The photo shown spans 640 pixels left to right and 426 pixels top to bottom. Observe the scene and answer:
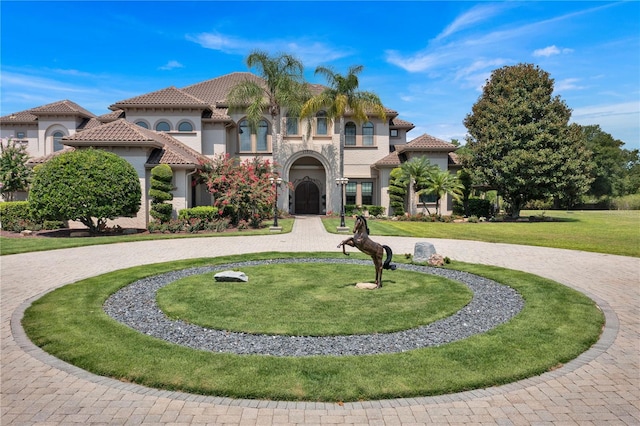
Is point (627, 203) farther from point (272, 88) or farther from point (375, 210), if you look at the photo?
point (272, 88)

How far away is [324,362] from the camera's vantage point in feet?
17.4

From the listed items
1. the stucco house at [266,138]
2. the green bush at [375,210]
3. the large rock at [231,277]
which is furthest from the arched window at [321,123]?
the large rock at [231,277]

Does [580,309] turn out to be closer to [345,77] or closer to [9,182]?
[345,77]

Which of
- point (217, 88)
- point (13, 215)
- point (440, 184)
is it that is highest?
point (217, 88)

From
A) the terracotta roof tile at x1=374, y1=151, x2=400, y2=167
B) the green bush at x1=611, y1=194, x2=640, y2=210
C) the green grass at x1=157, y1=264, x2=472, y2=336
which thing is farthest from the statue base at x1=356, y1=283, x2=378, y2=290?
the green bush at x1=611, y1=194, x2=640, y2=210

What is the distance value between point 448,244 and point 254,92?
17.8m

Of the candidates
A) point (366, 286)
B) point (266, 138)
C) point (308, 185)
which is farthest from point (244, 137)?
point (366, 286)

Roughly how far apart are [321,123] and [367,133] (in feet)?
13.6

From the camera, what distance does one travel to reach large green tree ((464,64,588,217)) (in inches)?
1201

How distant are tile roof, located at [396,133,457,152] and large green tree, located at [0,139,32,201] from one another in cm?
2775

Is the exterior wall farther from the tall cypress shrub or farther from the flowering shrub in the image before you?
the tall cypress shrub

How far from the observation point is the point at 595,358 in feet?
18.1

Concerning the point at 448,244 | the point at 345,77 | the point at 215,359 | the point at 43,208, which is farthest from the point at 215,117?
the point at 215,359

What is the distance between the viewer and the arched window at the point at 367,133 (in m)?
34.3
